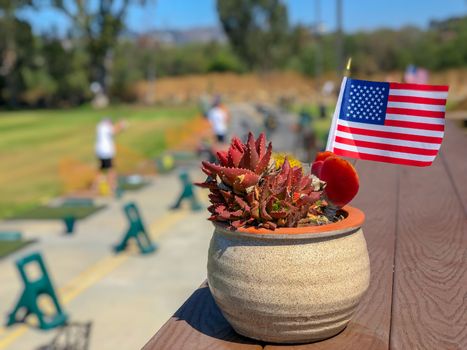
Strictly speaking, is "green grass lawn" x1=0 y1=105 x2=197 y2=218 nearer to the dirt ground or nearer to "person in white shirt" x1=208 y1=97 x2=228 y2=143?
"person in white shirt" x1=208 y1=97 x2=228 y2=143

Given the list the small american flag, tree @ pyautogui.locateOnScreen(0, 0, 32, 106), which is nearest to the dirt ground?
tree @ pyautogui.locateOnScreen(0, 0, 32, 106)

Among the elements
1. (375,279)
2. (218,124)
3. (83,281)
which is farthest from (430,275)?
(218,124)

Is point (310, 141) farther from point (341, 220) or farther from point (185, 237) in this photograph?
point (341, 220)

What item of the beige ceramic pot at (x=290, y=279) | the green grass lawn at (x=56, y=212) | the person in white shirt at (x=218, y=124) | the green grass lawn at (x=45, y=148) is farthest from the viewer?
the person in white shirt at (x=218, y=124)

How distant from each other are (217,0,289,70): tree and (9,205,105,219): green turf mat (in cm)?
8003

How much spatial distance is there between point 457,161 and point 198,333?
539 centimetres

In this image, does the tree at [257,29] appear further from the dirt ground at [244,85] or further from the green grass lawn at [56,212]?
the green grass lawn at [56,212]

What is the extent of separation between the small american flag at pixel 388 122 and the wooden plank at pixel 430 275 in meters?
0.53

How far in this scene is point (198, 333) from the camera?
8.23ft

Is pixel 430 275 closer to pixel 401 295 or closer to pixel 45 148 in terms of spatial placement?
pixel 401 295

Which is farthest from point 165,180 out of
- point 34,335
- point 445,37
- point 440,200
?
point 445,37

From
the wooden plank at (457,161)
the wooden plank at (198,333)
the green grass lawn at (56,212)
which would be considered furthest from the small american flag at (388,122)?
the green grass lawn at (56,212)

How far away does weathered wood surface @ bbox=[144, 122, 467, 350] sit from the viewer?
94.5 inches

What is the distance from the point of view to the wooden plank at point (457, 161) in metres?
5.37
